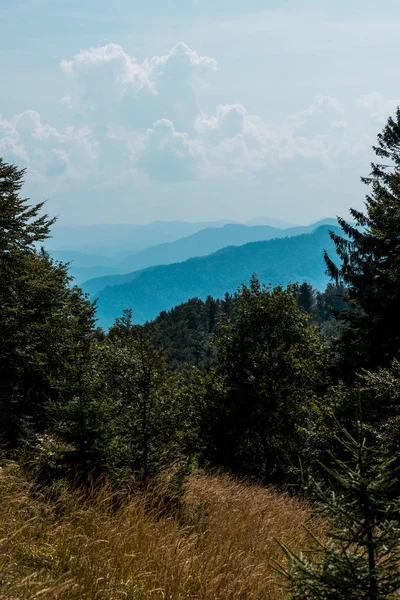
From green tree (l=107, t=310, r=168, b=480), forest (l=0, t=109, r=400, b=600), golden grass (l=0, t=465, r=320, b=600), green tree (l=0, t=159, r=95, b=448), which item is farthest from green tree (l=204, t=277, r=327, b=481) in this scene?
golden grass (l=0, t=465, r=320, b=600)

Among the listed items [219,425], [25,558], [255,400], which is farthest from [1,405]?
[25,558]

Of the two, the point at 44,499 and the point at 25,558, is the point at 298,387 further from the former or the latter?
the point at 25,558

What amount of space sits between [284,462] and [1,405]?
13.6 meters

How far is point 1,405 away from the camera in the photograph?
1717 cm

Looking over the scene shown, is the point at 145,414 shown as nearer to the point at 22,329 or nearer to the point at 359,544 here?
the point at 359,544

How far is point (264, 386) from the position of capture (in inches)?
841

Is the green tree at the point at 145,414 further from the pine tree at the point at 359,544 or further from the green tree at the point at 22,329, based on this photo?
the green tree at the point at 22,329

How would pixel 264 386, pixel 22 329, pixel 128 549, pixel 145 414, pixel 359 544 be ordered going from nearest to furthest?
pixel 359 544, pixel 128 549, pixel 145 414, pixel 22 329, pixel 264 386

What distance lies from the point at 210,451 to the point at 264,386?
13.6ft

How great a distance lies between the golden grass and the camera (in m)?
3.68

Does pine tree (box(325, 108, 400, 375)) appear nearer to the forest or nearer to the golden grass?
the forest

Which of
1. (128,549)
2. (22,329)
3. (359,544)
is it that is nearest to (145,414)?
(128,549)

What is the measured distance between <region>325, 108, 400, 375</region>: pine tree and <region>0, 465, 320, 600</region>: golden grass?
452 inches

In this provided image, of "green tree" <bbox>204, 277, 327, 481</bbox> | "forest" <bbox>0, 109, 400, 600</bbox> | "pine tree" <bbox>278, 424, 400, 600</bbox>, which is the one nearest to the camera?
"pine tree" <bbox>278, 424, 400, 600</bbox>
